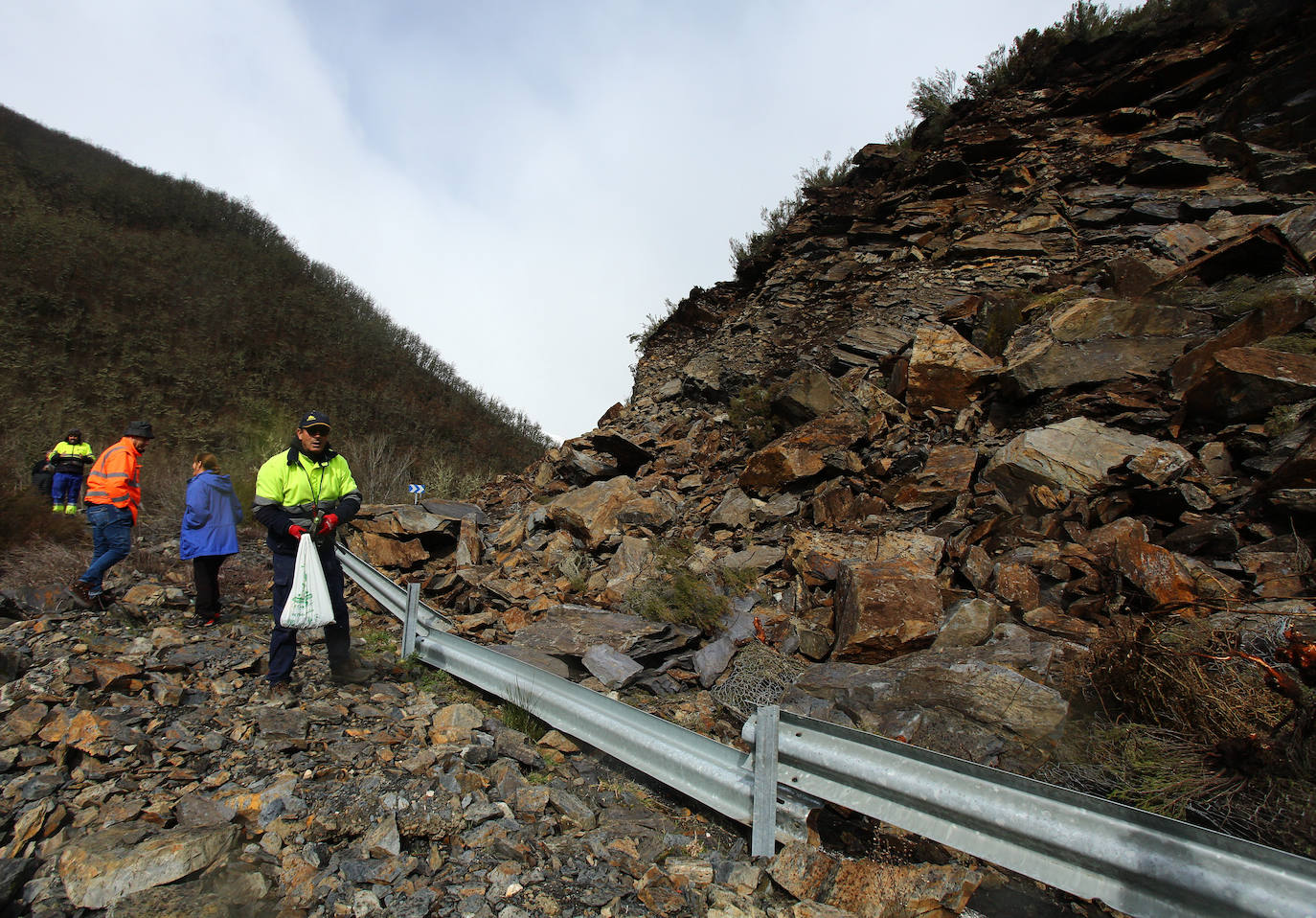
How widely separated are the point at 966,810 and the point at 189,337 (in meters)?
31.9

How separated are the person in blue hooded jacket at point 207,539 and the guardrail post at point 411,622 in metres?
1.92

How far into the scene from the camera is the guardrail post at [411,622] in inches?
177

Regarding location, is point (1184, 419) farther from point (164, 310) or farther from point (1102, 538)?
point (164, 310)

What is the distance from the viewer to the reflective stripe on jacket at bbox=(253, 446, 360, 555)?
412 centimetres

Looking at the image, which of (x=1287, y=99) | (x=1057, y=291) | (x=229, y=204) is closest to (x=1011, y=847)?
(x=1057, y=291)

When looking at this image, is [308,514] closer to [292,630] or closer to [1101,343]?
[292,630]

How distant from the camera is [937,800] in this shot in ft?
6.56

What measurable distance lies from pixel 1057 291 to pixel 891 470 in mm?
3832

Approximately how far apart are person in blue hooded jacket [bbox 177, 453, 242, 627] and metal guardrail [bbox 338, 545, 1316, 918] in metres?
3.94

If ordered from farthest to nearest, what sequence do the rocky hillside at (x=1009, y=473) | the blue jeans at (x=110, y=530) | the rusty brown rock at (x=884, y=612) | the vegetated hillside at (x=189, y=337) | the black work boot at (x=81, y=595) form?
the vegetated hillside at (x=189, y=337)
the blue jeans at (x=110, y=530)
the black work boot at (x=81, y=595)
the rusty brown rock at (x=884, y=612)
the rocky hillside at (x=1009, y=473)

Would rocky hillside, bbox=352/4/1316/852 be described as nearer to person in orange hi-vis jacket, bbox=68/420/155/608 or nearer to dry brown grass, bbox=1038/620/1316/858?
dry brown grass, bbox=1038/620/1316/858

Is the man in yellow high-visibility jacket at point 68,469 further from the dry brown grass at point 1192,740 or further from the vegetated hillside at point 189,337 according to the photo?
the dry brown grass at point 1192,740

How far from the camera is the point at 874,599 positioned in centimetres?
443

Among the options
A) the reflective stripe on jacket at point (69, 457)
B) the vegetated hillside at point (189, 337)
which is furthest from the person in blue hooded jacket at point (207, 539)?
the vegetated hillside at point (189, 337)
